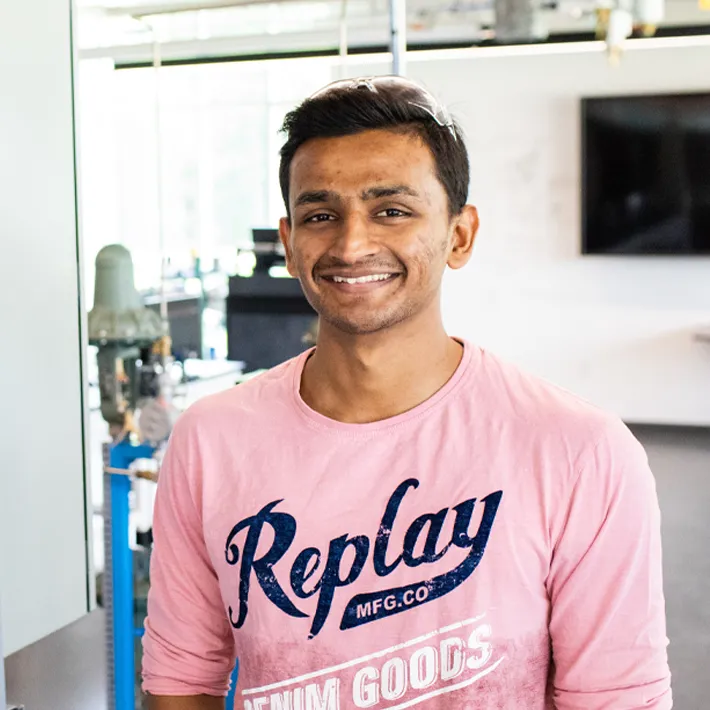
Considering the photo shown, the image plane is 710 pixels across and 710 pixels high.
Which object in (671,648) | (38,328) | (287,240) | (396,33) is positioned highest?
(396,33)

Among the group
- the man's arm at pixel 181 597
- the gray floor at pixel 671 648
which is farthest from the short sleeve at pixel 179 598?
the gray floor at pixel 671 648

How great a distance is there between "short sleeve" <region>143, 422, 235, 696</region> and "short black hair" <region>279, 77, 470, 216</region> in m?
0.42

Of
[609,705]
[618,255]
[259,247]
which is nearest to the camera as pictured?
[609,705]

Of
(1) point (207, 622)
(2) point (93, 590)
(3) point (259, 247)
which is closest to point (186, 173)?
(3) point (259, 247)

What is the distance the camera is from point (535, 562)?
1037 mm

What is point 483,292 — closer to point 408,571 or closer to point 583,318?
point 583,318

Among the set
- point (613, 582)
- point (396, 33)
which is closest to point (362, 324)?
point (613, 582)

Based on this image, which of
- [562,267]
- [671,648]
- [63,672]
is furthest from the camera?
[562,267]

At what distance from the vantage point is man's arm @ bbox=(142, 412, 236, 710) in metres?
1.20

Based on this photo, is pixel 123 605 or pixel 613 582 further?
pixel 123 605

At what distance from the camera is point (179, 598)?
1217 mm

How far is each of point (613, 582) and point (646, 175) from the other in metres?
5.83

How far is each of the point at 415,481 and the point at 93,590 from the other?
2.14 metres

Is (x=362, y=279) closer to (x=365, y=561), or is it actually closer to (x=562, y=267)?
(x=365, y=561)
